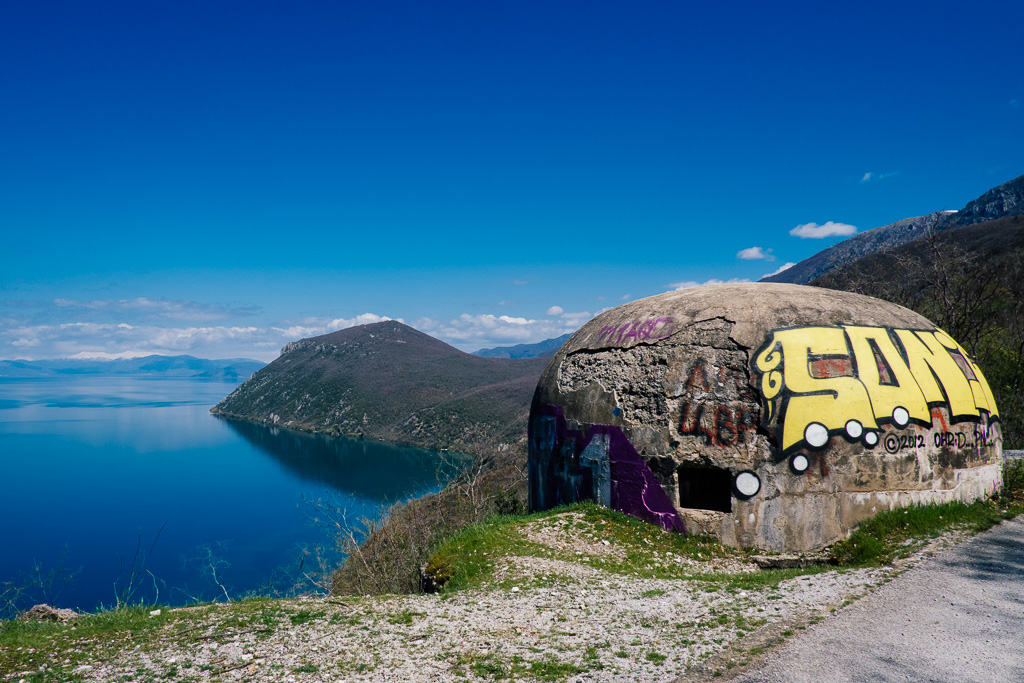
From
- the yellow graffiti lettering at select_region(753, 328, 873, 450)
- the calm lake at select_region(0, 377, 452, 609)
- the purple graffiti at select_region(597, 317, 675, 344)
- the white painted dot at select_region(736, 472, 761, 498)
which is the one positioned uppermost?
the purple graffiti at select_region(597, 317, 675, 344)

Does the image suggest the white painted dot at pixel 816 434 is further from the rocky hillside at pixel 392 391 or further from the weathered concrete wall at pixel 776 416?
the rocky hillside at pixel 392 391

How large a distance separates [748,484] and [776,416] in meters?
1.16

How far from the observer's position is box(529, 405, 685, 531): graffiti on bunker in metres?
9.93

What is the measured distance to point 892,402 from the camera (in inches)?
372

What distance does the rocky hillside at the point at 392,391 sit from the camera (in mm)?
74875

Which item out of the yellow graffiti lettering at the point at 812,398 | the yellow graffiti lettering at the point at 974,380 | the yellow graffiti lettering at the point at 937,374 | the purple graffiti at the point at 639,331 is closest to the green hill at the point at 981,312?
the yellow graffiti lettering at the point at 974,380

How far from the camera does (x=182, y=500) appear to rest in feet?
157

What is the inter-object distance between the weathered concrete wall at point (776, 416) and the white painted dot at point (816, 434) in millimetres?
22

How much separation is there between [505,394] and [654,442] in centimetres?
7314

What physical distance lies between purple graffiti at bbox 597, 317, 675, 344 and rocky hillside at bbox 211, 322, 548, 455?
141ft

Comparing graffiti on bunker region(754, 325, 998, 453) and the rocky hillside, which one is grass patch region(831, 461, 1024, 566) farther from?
the rocky hillside

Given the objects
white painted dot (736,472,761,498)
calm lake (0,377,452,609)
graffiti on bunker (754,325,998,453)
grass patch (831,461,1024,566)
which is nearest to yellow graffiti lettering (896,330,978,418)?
graffiti on bunker (754,325,998,453)

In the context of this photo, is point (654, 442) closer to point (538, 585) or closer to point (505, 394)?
point (538, 585)

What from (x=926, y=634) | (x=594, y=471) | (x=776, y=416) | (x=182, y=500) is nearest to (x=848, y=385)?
(x=776, y=416)
